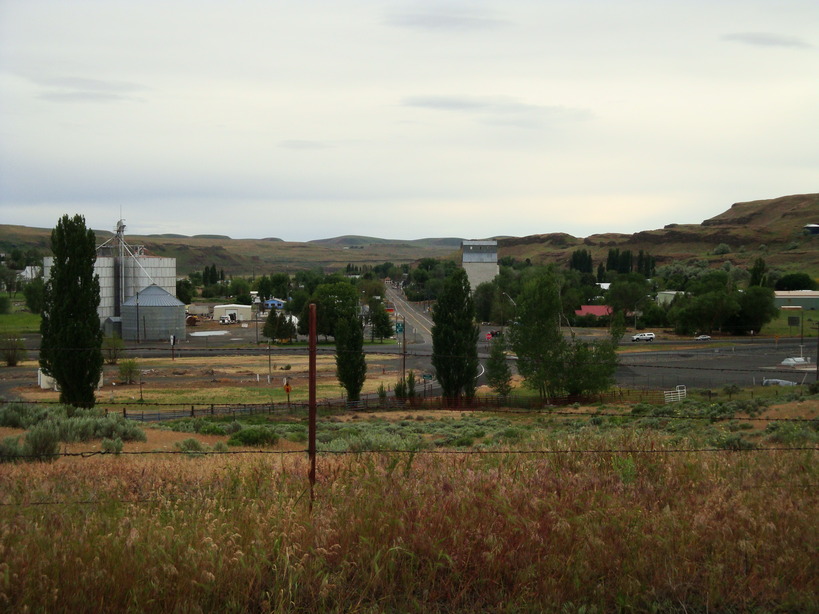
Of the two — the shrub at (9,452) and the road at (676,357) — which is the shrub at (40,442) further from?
the road at (676,357)

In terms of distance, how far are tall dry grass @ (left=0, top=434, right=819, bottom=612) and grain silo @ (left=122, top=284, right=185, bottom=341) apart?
78.5 m

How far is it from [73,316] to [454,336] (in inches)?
817

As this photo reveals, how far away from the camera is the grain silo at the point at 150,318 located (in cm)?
8331

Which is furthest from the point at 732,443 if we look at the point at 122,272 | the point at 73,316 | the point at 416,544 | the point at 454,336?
the point at 122,272

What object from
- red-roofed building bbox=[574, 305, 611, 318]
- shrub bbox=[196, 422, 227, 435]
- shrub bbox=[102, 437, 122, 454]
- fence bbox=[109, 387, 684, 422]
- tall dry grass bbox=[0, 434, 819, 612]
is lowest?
fence bbox=[109, 387, 684, 422]

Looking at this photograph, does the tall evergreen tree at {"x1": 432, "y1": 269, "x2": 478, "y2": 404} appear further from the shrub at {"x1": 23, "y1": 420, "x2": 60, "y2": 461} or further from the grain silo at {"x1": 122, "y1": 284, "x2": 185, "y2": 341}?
the grain silo at {"x1": 122, "y1": 284, "x2": 185, "y2": 341}

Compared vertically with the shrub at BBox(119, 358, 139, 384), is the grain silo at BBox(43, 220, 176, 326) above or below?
above

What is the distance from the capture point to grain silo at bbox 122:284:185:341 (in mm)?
83312

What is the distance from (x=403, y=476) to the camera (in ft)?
27.3

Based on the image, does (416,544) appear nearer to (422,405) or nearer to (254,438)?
(254,438)

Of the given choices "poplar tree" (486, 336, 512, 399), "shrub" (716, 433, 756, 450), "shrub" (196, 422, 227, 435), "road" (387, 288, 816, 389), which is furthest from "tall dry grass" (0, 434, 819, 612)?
"poplar tree" (486, 336, 512, 399)

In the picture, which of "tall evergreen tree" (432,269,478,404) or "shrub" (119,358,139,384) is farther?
"shrub" (119,358,139,384)

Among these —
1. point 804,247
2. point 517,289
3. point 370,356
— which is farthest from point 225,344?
point 804,247

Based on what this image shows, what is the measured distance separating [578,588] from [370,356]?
70.4 metres
